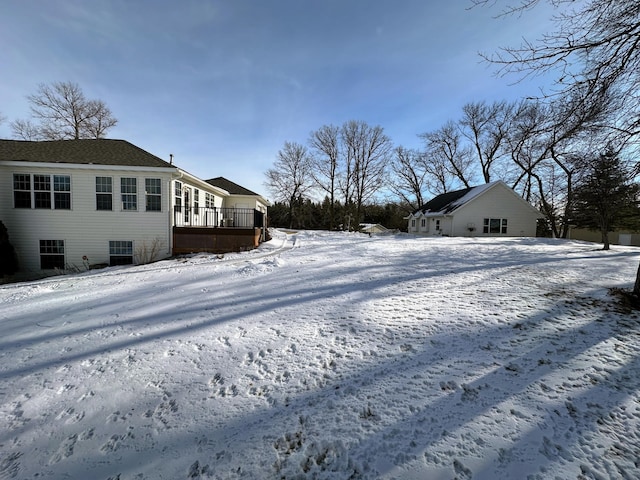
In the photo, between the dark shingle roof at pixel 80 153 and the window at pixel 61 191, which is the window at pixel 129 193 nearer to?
the dark shingle roof at pixel 80 153

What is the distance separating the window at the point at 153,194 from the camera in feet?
41.1

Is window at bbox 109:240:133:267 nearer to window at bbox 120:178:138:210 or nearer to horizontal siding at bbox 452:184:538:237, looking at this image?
window at bbox 120:178:138:210

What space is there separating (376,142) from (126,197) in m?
33.0

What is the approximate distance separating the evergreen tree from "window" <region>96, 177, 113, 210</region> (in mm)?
16467

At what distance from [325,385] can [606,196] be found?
13.0 metres

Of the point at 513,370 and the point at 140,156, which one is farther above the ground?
the point at 140,156

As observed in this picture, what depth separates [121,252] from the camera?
12.6 m

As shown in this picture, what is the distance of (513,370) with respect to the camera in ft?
11.2

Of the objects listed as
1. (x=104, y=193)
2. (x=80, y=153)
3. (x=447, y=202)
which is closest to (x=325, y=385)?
(x=104, y=193)

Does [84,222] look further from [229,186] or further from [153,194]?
[229,186]

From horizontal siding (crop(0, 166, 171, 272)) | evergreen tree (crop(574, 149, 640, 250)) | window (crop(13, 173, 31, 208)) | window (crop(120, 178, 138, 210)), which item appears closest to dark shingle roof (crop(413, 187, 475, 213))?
evergreen tree (crop(574, 149, 640, 250))

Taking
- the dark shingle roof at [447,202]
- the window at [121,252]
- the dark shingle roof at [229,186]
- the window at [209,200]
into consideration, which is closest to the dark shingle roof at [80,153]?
the window at [121,252]

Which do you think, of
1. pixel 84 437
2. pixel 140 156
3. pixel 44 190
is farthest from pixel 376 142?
pixel 84 437

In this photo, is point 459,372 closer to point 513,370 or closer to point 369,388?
point 513,370
